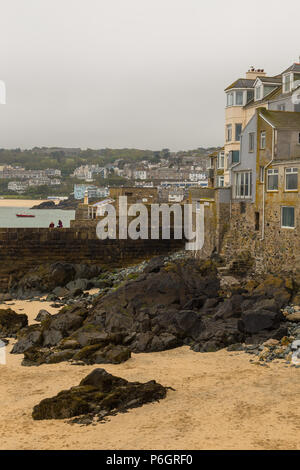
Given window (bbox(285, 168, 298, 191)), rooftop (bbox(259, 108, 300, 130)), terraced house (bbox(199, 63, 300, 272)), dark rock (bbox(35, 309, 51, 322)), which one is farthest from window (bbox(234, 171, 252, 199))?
dark rock (bbox(35, 309, 51, 322))

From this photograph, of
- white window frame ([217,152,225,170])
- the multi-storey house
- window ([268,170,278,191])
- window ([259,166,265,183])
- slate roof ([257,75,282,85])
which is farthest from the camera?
white window frame ([217,152,225,170])


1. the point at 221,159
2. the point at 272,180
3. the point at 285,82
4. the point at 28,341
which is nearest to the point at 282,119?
the point at 272,180

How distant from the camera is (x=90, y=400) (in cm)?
1122

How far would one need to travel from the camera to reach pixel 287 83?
2850cm

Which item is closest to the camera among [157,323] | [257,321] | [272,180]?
[257,321]

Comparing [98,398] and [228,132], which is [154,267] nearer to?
[228,132]

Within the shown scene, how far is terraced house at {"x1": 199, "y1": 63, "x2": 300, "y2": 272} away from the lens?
22.5 m

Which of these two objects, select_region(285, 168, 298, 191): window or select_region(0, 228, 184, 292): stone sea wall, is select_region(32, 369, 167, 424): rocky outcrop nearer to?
select_region(285, 168, 298, 191): window

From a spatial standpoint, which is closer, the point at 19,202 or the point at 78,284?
the point at 78,284

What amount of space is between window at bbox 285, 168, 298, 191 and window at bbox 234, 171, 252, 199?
3.30 metres

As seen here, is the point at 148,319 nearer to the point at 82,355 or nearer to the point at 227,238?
the point at 82,355

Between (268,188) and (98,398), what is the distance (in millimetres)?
15681
